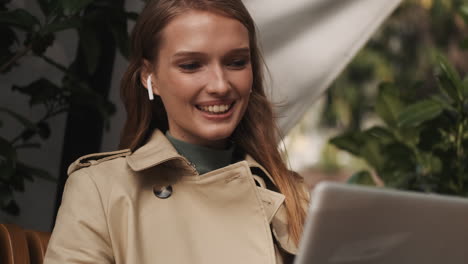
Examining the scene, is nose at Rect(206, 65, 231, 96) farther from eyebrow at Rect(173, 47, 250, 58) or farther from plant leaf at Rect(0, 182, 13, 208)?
plant leaf at Rect(0, 182, 13, 208)

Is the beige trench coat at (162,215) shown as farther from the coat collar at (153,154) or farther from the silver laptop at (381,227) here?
the silver laptop at (381,227)

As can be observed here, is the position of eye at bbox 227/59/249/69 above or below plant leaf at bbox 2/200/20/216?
above

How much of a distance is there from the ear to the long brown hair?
0.01 metres

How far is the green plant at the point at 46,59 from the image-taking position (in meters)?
1.65

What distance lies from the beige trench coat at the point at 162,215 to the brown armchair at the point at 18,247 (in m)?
0.10

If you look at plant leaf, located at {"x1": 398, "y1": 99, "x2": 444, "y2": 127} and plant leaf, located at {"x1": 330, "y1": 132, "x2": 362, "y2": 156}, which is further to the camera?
plant leaf, located at {"x1": 330, "y1": 132, "x2": 362, "y2": 156}

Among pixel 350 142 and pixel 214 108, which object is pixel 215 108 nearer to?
pixel 214 108

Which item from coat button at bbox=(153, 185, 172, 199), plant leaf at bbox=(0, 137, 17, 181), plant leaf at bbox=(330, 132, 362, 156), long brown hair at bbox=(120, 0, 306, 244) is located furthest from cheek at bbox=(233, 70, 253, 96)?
plant leaf at bbox=(330, 132, 362, 156)

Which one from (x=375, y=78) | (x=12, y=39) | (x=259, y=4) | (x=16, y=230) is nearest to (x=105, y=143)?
(x=12, y=39)

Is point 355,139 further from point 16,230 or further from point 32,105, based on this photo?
point 16,230

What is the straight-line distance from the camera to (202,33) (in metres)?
1.37

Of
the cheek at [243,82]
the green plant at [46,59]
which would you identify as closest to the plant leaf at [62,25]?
the green plant at [46,59]

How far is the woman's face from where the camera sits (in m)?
1.36

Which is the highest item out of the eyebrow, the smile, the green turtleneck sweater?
the eyebrow
